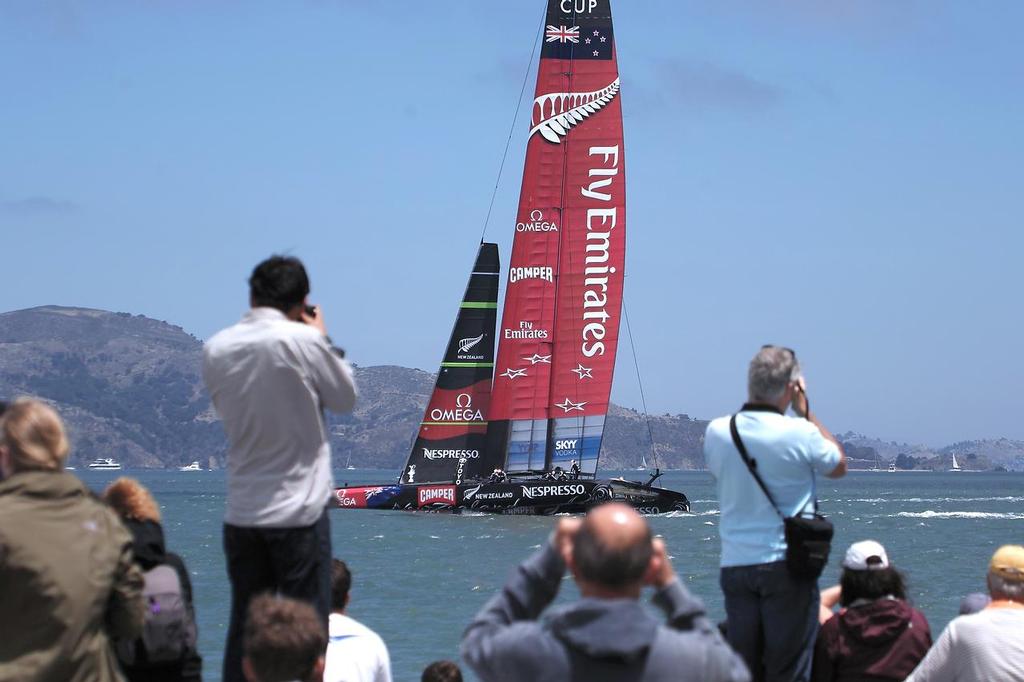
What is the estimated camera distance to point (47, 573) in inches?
164

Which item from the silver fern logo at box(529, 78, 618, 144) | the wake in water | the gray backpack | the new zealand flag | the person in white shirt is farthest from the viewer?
the wake in water

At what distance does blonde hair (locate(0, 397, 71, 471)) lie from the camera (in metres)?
4.21

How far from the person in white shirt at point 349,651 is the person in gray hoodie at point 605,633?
8.15 ft

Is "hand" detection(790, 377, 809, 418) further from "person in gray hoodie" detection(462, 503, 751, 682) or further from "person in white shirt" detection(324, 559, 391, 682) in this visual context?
"person in gray hoodie" detection(462, 503, 751, 682)

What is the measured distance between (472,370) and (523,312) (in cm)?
447

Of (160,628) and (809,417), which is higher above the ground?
(809,417)

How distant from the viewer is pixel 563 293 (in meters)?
39.0

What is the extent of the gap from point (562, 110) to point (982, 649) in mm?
33987

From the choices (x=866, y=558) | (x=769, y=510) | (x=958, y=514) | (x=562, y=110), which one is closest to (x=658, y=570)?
(x=769, y=510)

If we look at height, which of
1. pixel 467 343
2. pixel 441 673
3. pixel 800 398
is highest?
pixel 467 343

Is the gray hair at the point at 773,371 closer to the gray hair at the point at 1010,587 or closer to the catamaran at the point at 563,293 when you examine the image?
the gray hair at the point at 1010,587

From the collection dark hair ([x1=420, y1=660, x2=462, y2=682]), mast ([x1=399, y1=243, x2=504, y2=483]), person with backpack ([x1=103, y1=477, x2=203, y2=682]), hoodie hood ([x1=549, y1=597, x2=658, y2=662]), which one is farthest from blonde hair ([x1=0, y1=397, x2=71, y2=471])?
mast ([x1=399, y1=243, x2=504, y2=483])

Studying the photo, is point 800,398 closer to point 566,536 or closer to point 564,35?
point 566,536

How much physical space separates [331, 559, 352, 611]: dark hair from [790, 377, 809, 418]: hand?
1.76 m
